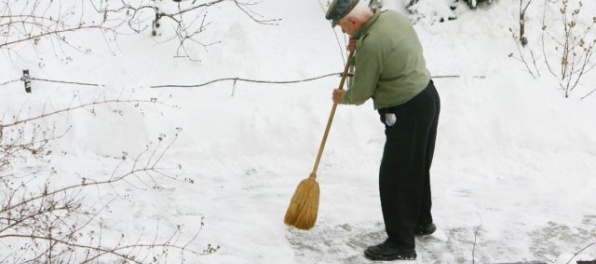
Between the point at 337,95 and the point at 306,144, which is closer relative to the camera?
the point at 337,95

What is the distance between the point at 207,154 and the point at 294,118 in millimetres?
886

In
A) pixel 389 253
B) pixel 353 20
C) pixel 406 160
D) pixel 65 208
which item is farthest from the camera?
pixel 389 253

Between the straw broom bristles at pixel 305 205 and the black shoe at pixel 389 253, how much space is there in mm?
568

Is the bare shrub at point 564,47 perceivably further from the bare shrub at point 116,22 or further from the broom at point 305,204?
the broom at point 305,204

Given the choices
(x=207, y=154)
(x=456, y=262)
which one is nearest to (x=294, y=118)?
(x=207, y=154)

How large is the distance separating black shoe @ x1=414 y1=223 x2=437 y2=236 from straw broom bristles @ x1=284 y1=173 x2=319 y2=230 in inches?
29.3

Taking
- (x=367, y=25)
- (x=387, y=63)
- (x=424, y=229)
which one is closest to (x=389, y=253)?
(x=424, y=229)

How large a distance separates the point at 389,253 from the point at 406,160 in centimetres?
67

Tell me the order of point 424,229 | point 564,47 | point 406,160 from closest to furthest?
point 406,160 → point 424,229 → point 564,47

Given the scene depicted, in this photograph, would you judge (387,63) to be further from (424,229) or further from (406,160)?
(424,229)

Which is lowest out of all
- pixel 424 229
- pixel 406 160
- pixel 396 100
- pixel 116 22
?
pixel 424 229

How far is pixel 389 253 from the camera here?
490 cm

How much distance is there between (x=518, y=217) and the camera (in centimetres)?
562

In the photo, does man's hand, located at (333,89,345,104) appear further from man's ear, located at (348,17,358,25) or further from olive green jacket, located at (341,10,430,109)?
man's ear, located at (348,17,358,25)
